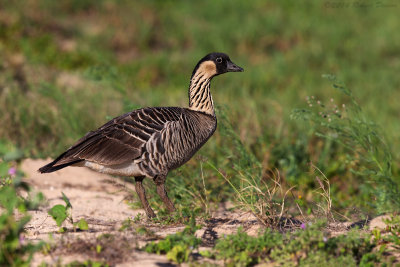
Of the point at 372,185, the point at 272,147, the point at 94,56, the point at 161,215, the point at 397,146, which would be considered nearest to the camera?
the point at 161,215

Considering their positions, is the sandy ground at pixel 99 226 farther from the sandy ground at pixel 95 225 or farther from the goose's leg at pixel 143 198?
the goose's leg at pixel 143 198

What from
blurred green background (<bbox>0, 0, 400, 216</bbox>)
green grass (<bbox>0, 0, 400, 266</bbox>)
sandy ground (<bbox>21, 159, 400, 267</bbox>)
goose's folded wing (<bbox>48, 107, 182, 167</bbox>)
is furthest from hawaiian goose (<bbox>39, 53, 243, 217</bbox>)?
blurred green background (<bbox>0, 0, 400, 216</bbox>)

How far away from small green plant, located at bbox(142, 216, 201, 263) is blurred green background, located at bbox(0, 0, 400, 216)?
2.30 metres

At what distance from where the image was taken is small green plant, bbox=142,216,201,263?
4.26 m

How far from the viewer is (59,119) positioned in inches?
337

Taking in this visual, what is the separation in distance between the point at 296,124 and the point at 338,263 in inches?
208

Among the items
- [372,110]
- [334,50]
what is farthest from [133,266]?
[334,50]

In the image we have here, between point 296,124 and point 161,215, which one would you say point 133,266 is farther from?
point 296,124

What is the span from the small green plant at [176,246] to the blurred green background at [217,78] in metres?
2.30

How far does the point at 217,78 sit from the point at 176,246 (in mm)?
8344

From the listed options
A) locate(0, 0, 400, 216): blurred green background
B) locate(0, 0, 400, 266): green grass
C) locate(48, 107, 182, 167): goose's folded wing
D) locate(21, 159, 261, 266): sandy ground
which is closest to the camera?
locate(21, 159, 261, 266): sandy ground

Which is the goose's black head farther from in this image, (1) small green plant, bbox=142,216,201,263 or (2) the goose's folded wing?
(1) small green plant, bbox=142,216,201,263

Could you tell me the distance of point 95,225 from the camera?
208 inches

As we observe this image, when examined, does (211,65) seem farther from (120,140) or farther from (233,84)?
(233,84)
